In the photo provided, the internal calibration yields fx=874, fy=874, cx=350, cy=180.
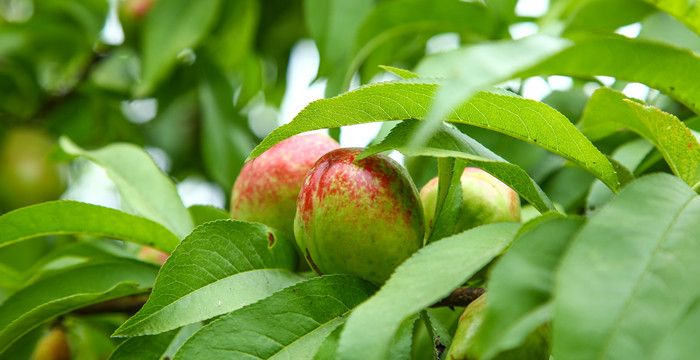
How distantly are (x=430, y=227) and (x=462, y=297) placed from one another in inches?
3.3

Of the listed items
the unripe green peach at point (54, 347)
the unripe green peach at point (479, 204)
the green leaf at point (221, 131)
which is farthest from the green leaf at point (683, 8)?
the green leaf at point (221, 131)

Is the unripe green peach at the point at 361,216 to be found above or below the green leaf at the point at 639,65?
below

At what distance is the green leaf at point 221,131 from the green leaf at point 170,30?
15cm

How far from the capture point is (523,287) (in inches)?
20.6

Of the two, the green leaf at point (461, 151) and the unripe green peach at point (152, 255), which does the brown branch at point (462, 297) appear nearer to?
the green leaf at point (461, 151)

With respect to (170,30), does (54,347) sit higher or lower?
lower

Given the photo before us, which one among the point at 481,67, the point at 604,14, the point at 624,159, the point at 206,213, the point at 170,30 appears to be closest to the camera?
the point at 481,67

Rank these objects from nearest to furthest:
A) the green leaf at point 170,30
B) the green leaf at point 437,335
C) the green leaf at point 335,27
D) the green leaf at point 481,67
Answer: the green leaf at point 481,67
the green leaf at point 437,335
the green leaf at point 335,27
the green leaf at point 170,30

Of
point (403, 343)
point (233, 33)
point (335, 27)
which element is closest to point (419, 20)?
point (335, 27)

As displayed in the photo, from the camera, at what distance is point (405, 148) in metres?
0.71

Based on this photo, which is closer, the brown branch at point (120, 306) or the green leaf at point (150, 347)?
the green leaf at point (150, 347)

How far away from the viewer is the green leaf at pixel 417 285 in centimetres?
56

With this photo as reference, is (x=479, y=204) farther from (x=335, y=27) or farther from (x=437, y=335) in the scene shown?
(x=335, y=27)

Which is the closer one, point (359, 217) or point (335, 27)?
point (359, 217)
